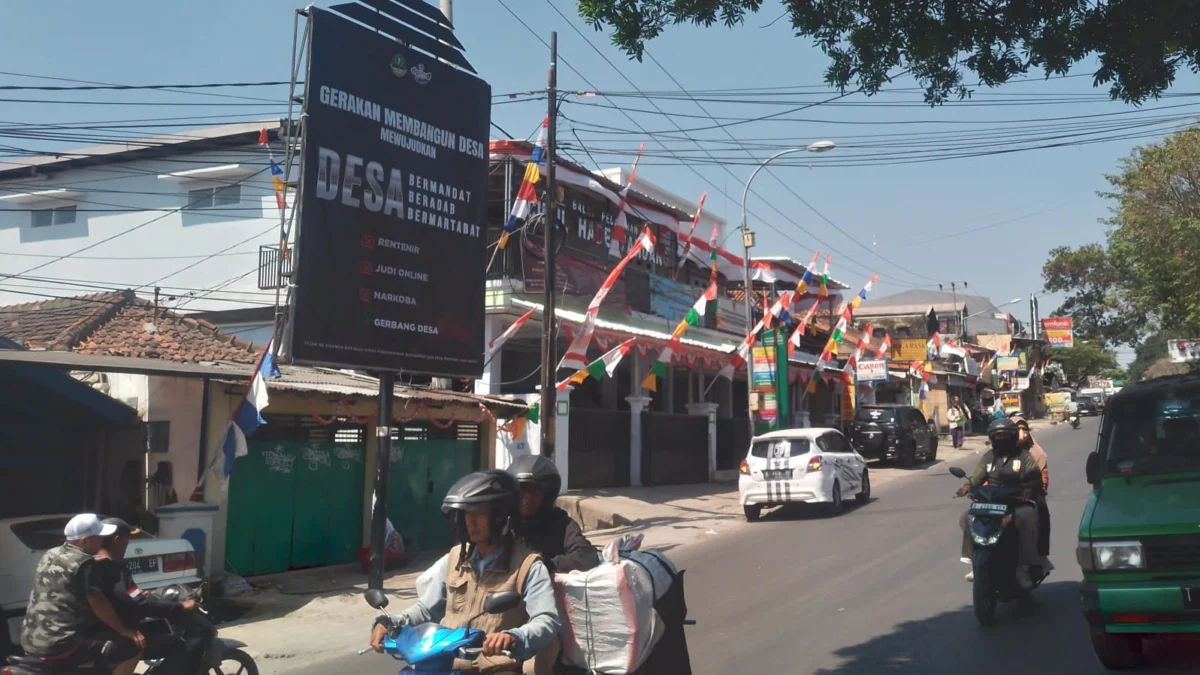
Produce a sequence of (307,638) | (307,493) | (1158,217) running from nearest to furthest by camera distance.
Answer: (307,638), (307,493), (1158,217)

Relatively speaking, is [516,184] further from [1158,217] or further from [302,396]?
[1158,217]

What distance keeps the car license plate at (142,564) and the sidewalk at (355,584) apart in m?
1.25

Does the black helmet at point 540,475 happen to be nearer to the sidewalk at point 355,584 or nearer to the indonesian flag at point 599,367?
the sidewalk at point 355,584

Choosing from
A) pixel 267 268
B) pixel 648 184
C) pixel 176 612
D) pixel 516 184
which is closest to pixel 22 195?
pixel 267 268

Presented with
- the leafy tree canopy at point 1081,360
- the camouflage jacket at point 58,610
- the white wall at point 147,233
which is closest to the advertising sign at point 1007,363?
the leafy tree canopy at point 1081,360

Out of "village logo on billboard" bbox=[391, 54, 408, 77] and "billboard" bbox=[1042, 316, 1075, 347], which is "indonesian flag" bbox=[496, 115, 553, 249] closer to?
"village logo on billboard" bbox=[391, 54, 408, 77]

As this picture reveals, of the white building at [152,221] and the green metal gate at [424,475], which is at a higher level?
the white building at [152,221]

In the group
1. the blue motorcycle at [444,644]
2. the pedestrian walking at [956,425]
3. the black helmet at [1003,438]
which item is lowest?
the blue motorcycle at [444,644]

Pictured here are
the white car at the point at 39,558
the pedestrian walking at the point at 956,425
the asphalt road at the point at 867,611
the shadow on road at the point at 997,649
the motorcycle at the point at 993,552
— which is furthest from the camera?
the pedestrian walking at the point at 956,425

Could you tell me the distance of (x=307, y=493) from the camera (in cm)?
1345

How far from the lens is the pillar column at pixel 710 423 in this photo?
25.9m

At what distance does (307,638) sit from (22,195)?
2237cm

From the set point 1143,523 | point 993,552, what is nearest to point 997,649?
point 993,552

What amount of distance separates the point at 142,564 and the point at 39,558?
811mm
